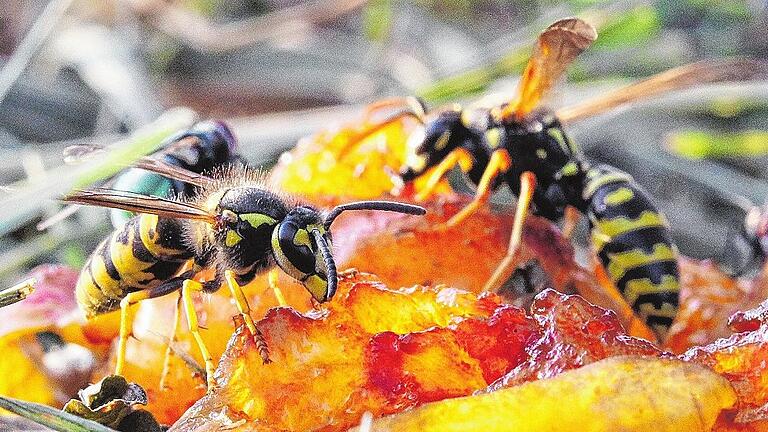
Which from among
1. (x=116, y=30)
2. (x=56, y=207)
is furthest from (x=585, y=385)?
(x=116, y=30)

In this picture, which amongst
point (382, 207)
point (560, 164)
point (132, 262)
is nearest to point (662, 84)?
point (560, 164)

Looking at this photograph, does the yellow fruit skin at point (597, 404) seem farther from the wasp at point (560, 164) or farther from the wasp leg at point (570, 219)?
the wasp leg at point (570, 219)

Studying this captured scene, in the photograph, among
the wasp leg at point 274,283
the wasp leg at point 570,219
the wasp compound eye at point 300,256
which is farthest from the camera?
the wasp leg at point 570,219

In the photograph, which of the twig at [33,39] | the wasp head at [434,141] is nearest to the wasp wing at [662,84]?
the wasp head at [434,141]

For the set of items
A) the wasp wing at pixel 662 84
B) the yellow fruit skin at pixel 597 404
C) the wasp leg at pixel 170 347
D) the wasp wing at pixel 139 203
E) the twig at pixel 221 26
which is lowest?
the yellow fruit skin at pixel 597 404

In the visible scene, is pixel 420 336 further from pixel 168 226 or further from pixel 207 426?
pixel 168 226

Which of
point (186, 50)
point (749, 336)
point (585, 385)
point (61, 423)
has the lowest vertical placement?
point (749, 336)

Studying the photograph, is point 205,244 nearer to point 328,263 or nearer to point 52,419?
point 328,263

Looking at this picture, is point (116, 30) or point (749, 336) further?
point (116, 30)

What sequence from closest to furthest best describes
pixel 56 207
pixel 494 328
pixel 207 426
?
pixel 207 426 < pixel 494 328 < pixel 56 207
